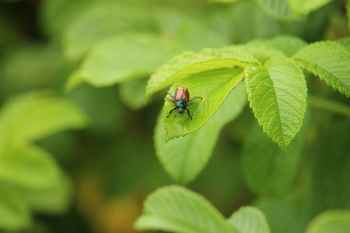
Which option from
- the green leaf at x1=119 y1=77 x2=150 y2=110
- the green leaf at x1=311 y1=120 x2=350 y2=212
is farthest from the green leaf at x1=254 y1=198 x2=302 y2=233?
the green leaf at x1=119 y1=77 x2=150 y2=110

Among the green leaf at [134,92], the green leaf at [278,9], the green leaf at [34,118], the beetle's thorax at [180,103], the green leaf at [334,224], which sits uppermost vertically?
the green leaf at [34,118]

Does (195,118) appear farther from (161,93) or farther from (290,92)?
(161,93)

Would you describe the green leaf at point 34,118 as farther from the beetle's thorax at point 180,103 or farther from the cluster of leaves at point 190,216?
the beetle's thorax at point 180,103

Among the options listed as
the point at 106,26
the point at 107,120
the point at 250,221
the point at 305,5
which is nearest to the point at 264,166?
the point at 250,221

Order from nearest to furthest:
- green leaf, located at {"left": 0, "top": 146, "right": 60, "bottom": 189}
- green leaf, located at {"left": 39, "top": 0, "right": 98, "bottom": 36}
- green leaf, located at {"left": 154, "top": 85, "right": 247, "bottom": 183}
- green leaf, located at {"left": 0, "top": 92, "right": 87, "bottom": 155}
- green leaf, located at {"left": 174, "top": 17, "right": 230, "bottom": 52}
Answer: green leaf, located at {"left": 154, "top": 85, "right": 247, "bottom": 183} → green leaf, located at {"left": 174, "top": 17, "right": 230, "bottom": 52} → green leaf, located at {"left": 0, "top": 146, "right": 60, "bottom": 189} → green leaf, located at {"left": 0, "top": 92, "right": 87, "bottom": 155} → green leaf, located at {"left": 39, "top": 0, "right": 98, "bottom": 36}

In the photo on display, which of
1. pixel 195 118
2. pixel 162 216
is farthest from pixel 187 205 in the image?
pixel 195 118

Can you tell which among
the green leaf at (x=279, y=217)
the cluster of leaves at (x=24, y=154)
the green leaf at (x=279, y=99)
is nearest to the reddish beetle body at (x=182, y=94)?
the green leaf at (x=279, y=99)

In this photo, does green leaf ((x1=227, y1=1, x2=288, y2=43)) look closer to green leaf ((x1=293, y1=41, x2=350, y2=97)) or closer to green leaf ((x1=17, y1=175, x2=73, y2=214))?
green leaf ((x1=293, y1=41, x2=350, y2=97))
